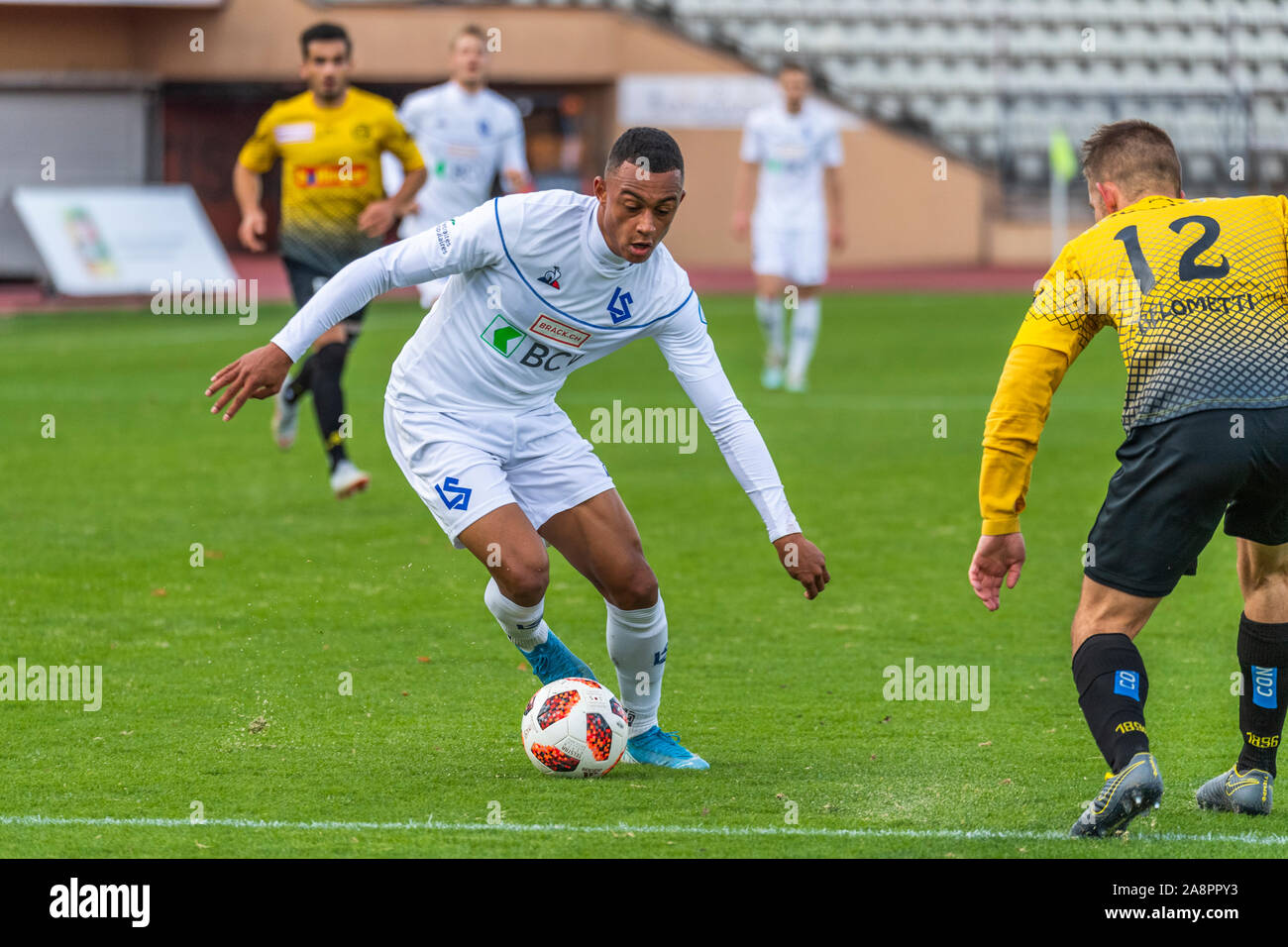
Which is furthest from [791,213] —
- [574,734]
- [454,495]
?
[574,734]

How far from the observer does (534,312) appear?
5332mm

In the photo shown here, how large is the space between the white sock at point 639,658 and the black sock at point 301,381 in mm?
4893

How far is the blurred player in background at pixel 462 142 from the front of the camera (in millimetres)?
13742

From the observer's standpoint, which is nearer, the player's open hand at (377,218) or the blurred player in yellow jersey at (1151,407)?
the blurred player in yellow jersey at (1151,407)

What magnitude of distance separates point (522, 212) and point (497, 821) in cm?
177

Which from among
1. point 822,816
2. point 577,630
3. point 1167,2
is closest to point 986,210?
point 1167,2

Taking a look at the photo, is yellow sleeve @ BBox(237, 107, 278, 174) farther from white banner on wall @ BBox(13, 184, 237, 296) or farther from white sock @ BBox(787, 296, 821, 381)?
white banner on wall @ BBox(13, 184, 237, 296)

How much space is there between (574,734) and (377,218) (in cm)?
564

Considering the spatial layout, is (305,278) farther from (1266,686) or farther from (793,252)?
(1266,686)

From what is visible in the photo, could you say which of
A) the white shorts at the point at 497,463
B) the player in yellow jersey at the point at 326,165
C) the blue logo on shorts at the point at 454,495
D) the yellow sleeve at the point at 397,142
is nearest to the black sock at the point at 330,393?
the player in yellow jersey at the point at 326,165

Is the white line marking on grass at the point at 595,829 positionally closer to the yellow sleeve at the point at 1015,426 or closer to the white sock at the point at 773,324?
the yellow sleeve at the point at 1015,426

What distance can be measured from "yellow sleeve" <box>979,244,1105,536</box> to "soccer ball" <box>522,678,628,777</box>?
4.42ft

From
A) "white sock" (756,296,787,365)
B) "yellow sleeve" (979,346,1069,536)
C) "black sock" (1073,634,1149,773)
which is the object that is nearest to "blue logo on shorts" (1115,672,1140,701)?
"black sock" (1073,634,1149,773)

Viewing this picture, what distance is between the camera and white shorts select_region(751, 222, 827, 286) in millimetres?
15484
